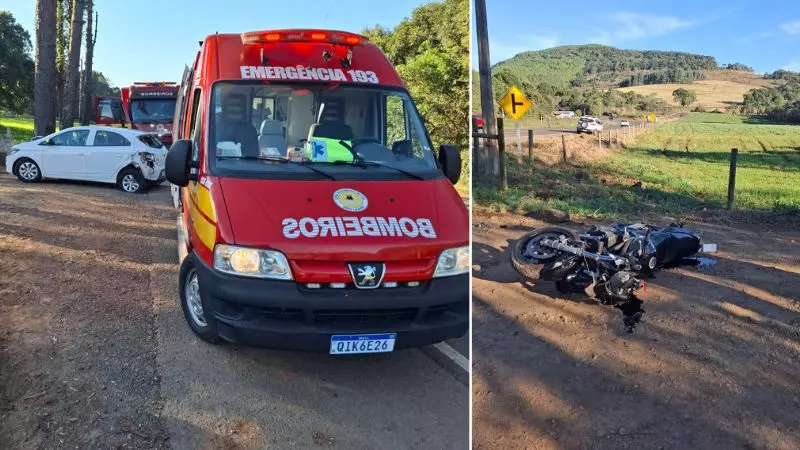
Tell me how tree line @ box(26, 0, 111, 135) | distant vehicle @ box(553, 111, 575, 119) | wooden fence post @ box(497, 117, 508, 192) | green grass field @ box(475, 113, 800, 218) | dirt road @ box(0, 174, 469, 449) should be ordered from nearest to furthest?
wooden fence post @ box(497, 117, 508, 192), distant vehicle @ box(553, 111, 575, 119), green grass field @ box(475, 113, 800, 218), dirt road @ box(0, 174, 469, 449), tree line @ box(26, 0, 111, 135)

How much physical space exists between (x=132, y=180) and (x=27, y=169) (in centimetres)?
189

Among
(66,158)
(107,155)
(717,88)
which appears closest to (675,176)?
(717,88)

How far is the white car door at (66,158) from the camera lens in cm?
1213

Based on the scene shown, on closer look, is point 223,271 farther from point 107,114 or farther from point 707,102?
point 107,114

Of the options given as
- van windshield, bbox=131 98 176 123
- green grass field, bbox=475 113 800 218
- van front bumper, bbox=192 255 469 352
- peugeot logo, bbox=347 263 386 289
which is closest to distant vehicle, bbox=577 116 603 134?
green grass field, bbox=475 113 800 218

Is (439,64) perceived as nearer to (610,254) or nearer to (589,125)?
(589,125)

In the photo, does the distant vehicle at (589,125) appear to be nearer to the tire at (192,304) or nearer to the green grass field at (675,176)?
the green grass field at (675,176)

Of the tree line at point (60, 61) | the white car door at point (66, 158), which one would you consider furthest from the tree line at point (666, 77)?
the tree line at point (60, 61)

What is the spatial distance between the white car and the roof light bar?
8.15m

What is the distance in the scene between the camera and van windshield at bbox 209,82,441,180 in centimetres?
416

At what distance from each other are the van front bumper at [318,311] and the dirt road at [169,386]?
34 centimetres

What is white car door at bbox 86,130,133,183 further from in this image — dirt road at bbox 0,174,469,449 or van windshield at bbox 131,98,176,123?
dirt road at bbox 0,174,469,449

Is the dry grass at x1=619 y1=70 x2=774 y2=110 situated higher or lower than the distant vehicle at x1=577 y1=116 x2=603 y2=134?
higher

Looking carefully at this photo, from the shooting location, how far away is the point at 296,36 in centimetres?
466
